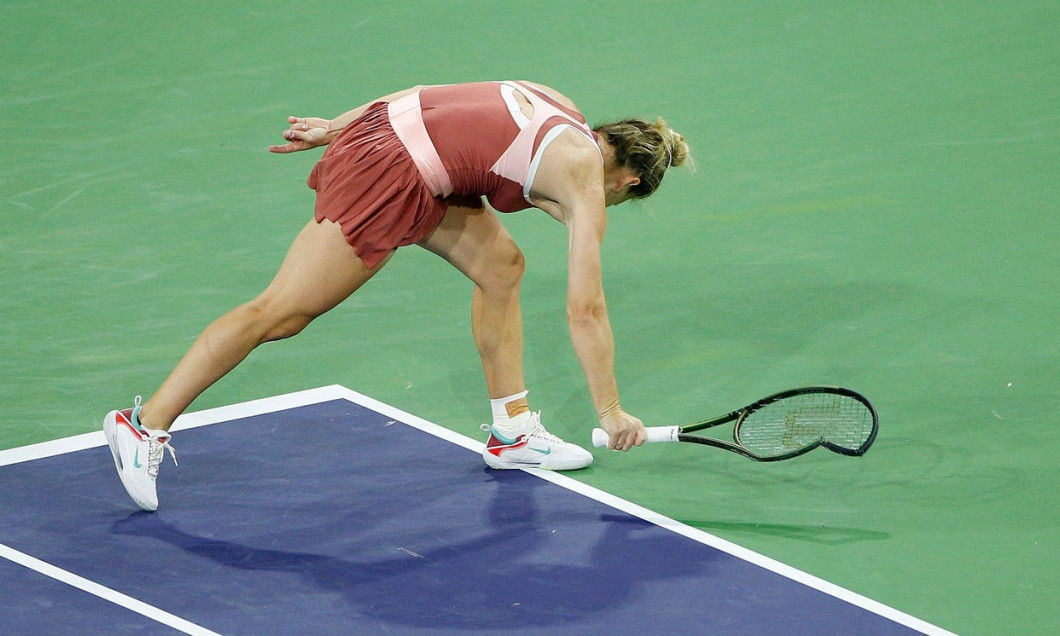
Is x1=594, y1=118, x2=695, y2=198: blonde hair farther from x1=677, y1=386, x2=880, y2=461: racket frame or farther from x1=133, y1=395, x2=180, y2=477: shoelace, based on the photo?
x1=133, y1=395, x2=180, y2=477: shoelace

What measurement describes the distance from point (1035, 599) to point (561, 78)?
592 centimetres

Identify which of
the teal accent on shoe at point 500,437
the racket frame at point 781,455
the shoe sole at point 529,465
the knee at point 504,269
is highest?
the knee at point 504,269

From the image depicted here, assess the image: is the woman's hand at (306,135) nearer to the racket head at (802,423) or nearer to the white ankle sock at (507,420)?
the white ankle sock at (507,420)

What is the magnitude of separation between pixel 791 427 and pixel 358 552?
1.59m

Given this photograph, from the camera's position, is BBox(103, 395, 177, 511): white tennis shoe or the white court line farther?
BBox(103, 395, 177, 511): white tennis shoe

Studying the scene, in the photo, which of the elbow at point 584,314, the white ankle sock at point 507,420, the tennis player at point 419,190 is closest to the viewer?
the elbow at point 584,314

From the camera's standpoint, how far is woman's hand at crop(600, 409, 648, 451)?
4.80 metres

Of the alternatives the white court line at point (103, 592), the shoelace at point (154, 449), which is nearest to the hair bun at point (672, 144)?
the shoelace at point (154, 449)

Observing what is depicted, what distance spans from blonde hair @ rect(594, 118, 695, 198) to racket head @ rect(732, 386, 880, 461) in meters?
0.88

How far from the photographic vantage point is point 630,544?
4941 millimetres

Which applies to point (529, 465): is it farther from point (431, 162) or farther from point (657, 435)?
point (431, 162)

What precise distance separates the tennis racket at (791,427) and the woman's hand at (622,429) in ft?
0.32

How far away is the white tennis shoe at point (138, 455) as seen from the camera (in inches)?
200

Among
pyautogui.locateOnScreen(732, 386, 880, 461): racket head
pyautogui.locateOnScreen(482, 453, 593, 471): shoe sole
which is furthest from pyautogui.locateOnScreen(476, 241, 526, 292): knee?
pyautogui.locateOnScreen(732, 386, 880, 461): racket head
